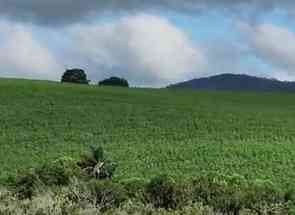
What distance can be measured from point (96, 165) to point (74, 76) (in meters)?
88.3

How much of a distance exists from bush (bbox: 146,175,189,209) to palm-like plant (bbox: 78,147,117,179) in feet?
31.3

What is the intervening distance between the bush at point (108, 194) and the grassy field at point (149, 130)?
2070cm

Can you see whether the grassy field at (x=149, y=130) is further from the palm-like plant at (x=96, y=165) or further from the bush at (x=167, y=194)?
the bush at (x=167, y=194)

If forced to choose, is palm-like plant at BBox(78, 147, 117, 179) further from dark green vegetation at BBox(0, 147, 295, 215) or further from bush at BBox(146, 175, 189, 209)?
bush at BBox(146, 175, 189, 209)

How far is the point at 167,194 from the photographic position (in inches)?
796

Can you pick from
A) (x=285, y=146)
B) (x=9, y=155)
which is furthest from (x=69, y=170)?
(x=285, y=146)

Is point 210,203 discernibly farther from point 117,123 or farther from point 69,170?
point 117,123

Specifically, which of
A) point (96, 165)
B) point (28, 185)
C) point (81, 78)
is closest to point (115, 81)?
point (81, 78)

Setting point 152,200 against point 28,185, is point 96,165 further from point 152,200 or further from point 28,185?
point 152,200

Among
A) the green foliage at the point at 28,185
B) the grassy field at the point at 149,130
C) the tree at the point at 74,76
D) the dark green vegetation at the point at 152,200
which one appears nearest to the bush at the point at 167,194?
the dark green vegetation at the point at 152,200

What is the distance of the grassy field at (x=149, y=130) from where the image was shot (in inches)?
1962

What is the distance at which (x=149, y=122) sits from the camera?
6606 cm

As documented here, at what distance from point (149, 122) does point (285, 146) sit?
41.7ft

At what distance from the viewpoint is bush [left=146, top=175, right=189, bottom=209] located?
754 inches
